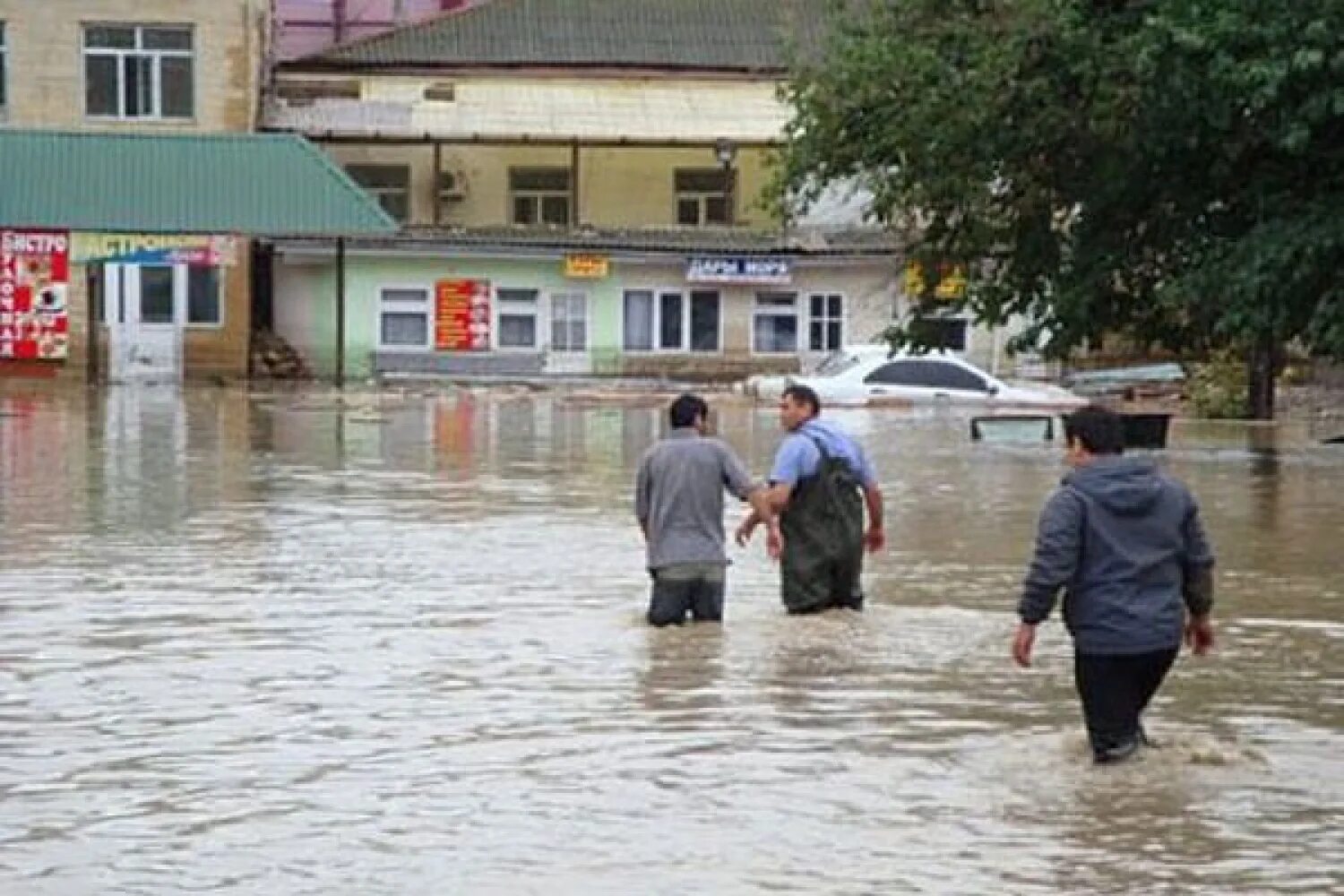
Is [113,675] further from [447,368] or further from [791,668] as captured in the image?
[447,368]

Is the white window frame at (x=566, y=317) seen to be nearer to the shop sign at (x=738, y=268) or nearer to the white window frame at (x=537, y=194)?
the shop sign at (x=738, y=268)

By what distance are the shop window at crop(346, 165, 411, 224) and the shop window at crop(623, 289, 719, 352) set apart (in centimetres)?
668

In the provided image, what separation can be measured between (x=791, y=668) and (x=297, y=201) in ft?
153

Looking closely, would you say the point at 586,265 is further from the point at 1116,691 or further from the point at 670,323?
the point at 1116,691

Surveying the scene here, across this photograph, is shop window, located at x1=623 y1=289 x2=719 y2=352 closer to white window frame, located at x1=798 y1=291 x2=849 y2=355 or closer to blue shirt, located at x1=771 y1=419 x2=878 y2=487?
white window frame, located at x1=798 y1=291 x2=849 y2=355

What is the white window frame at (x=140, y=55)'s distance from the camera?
6400cm

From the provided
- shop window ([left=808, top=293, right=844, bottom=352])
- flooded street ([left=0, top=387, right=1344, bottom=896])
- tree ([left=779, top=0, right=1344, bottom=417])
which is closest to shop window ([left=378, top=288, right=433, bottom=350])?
shop window ([left=808, top=293, right=844, bottom=352])

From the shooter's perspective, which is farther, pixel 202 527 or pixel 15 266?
pixel 15 266

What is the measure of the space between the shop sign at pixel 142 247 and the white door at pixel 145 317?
136cm

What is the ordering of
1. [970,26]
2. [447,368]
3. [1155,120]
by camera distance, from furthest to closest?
[447,368] → [970,26] → [1155,120]

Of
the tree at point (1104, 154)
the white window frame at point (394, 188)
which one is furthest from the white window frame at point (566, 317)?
the tree at point (1104, 154)

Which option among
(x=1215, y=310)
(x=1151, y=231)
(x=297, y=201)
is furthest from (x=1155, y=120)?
(x=297, y=201)

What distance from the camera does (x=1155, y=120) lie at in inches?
1266

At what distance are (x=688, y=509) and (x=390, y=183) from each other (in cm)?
5335
